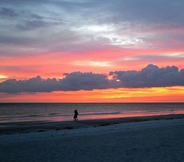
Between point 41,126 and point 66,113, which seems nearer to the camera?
point 41,126

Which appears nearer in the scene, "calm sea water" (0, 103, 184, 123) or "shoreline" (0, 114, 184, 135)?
"shoreline" (0, 114, 184, 135)

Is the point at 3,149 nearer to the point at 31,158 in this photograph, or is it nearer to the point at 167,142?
the point at 31,158

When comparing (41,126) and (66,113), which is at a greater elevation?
(41,126)

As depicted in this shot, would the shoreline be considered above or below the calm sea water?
above

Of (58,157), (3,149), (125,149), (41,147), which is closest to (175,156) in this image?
(125,149)

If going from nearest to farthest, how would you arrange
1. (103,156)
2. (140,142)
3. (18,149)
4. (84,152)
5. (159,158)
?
(159,158), (103,156), (84,152), (18,149), (140,142)

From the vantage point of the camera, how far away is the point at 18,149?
13141mm

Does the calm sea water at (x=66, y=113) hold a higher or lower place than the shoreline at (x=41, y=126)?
lower

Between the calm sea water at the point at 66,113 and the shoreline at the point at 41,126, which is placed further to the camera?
the calm sea water at the point at 66,113

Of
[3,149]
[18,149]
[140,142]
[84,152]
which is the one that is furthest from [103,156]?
[3,149]

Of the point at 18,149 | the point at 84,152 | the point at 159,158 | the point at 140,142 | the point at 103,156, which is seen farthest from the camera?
the point at 140,142

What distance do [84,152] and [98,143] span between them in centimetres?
267

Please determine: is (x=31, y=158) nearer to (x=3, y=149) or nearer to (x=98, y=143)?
(x=3, y=149)

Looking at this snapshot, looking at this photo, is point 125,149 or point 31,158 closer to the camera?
point 31,158
